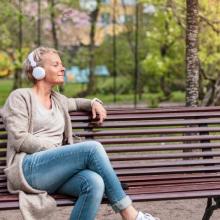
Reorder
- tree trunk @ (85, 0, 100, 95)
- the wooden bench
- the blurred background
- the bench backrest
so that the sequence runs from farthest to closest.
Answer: tree trunk @ (85, 0, 100, 95) → the blurred background → the bench backrest → the wooden bench

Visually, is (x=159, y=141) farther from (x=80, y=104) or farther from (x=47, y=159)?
(x=47, y=159)

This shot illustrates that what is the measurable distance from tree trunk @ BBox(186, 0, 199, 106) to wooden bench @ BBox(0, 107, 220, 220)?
72.4 inches

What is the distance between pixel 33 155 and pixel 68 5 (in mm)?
14413

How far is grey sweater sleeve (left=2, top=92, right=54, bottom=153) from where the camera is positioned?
4.36 m

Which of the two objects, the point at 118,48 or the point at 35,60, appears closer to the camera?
the point at 35,60

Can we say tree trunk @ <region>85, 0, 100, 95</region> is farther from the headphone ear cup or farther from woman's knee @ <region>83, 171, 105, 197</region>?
woman's knee @ <region>83, 171, 105, 197</region>

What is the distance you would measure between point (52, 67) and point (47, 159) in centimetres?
67

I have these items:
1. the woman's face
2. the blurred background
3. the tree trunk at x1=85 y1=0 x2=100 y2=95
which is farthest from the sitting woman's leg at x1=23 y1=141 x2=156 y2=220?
the tree trunk at x1=85 y1=0 x2=100 y2=95

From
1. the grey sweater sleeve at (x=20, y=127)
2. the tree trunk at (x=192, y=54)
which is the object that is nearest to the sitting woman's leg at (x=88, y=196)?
the grey sweater sleeve at (x=20, y=127)

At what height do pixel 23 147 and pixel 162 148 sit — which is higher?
pixel 23 147

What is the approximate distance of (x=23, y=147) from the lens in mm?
4379

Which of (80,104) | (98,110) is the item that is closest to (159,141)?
(98,110)

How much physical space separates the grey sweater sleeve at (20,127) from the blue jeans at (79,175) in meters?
0.07

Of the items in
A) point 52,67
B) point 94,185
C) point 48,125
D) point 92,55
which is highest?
point 52,67
